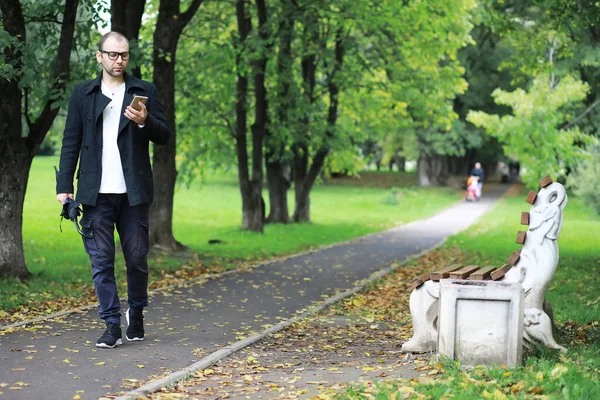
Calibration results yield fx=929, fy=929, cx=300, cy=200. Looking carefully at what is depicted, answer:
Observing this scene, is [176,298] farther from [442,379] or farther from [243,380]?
[442,379]

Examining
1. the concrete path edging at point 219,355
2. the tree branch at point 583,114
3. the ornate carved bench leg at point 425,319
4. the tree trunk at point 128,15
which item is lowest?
the concrete path edging at point 219,355

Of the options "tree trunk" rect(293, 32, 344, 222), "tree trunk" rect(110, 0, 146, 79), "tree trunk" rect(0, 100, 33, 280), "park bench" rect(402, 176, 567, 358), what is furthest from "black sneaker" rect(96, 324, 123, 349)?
"tree trunk" rect(293, 32, 344, 222)

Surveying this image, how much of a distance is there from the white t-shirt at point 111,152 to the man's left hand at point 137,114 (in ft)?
1.19

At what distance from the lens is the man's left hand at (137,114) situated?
7.09 meters

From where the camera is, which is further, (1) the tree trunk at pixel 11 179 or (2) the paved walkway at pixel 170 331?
(1) the tree trunk at pixel 11 179

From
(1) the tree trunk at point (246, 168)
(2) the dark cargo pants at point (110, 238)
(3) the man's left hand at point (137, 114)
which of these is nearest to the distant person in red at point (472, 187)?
(1) the tree trunk at point (246, 168)

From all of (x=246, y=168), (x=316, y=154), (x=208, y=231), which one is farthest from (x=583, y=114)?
(x=246, y=168)

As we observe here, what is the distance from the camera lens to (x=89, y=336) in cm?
811

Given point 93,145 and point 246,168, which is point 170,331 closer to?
point 93,145

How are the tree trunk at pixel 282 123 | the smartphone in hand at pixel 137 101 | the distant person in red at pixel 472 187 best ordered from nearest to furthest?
the smartphone in hand at pixel 137 101, the tree trunk at pixel 282 123, the distant person in red at pixel 472 187

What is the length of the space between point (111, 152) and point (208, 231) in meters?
17.2

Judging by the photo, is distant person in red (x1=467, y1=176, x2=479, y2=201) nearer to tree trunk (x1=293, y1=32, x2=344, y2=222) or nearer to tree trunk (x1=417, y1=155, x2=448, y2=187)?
tree trunk (x1=417, y1=155, x2=448, y2=187)

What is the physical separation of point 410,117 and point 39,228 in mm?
12228

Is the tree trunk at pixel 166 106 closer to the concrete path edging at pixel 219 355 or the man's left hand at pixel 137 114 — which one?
the concrete path edging at pixel 219 355
